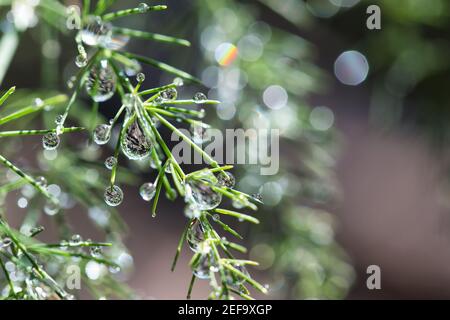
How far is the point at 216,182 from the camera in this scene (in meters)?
0.34

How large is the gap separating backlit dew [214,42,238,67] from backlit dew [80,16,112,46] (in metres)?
0.33

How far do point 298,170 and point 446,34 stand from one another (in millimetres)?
390

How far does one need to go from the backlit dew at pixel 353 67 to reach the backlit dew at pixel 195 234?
67cm

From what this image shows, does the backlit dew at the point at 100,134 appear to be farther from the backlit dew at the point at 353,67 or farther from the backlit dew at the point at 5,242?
the backlit dew at the point at 353,67

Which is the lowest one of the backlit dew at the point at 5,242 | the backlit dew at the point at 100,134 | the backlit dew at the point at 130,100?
the backlit dew at the point at 5,242

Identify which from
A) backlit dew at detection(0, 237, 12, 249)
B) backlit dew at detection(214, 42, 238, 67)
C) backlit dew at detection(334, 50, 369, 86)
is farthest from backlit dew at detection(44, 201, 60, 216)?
backlit dew at detection(334, 50, 369, 86)

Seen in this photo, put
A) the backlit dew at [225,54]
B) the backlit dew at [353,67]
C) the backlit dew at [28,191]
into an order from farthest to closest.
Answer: the backlit dew at [353,67] → the backlit dew at [225,54] → the backlit dew at [28,191]

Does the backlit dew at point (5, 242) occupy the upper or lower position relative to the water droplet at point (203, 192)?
lower

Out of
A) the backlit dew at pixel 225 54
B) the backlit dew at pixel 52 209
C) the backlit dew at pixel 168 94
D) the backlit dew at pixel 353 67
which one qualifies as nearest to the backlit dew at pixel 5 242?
the backlit dew at pixel 52 209

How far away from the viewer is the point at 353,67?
3.10 ft

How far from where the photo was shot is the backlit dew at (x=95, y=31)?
0.35 m

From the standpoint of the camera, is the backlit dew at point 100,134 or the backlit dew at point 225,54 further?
the backlit dew at point 225,54

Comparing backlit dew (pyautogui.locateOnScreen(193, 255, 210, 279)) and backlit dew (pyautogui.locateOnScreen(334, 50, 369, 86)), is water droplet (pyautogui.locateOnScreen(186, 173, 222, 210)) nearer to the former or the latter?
Result: backlit dew (pyautogui.locateOnScreen(193, 255, 210, 279))

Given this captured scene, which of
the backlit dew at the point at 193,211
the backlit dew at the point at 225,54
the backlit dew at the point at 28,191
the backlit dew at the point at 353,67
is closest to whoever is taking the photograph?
the backlit dew at the point at 193,211
